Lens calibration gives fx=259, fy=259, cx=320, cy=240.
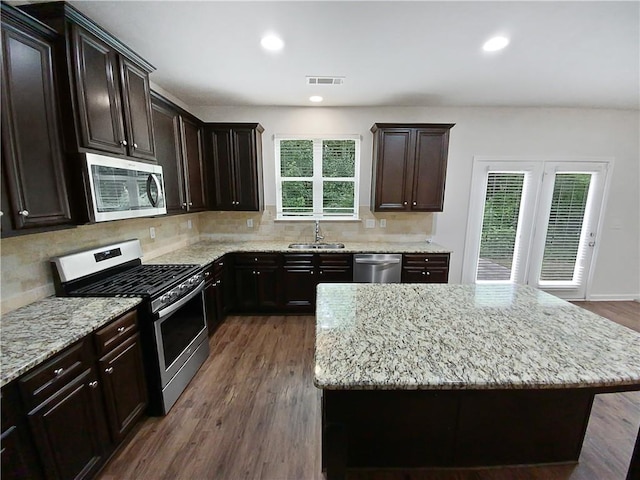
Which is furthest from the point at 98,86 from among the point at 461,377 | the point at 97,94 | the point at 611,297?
the point at 611,297

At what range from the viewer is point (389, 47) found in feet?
6.82

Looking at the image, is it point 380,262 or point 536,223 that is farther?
point 536,223

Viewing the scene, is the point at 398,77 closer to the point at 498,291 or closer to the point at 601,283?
the point at 498,291

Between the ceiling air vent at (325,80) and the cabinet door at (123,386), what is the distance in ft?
9.04

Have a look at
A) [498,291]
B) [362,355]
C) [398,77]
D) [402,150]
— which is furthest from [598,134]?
[362,355]

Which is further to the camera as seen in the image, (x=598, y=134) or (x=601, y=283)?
(x=601, y=283)

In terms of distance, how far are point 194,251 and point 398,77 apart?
9.83 feet

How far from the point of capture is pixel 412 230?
12.5ft

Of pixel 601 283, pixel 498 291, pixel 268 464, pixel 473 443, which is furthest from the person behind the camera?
pixel 601 283

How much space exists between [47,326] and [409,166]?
356 centimetres

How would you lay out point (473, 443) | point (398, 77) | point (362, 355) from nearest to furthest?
1. point (362, 355)
2. point (473, 443)
3. point (398, 77)

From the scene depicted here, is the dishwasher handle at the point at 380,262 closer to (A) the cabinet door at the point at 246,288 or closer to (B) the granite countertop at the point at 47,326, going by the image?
(A) the cabinet door at the point at 246,288

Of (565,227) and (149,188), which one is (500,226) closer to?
(565,227)

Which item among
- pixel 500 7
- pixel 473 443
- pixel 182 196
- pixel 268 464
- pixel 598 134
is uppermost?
pixel 500 7
